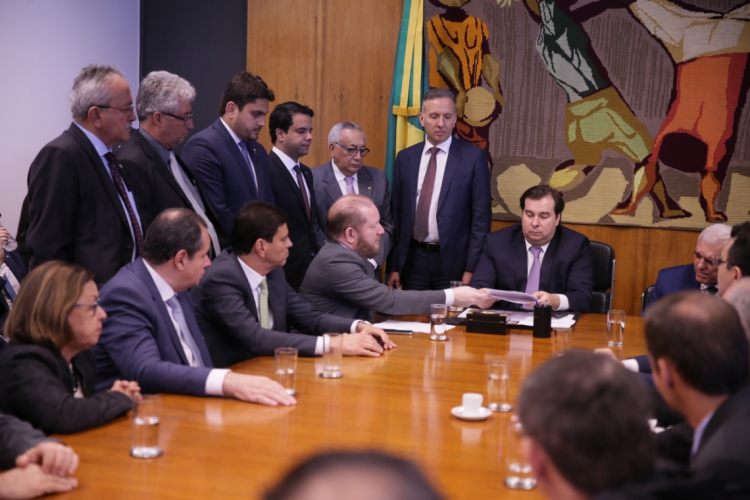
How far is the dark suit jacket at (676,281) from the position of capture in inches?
166

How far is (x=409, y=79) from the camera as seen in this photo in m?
5.82

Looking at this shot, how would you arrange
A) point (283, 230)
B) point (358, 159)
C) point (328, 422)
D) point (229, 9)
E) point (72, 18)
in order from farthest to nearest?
point (229, 9) < point (72, 18) < point (358, 159) < point (283, 230) < point (328, 422)

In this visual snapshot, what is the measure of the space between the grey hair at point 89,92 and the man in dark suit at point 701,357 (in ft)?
8.42

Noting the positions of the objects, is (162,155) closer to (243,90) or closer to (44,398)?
(243,90)

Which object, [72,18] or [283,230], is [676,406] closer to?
[283,230]

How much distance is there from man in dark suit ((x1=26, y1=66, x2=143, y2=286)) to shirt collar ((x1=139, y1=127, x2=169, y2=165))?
42 cm

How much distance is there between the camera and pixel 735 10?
5.29 meters

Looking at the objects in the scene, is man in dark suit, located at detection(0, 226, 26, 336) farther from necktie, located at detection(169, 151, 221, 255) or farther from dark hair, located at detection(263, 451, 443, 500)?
dark hair, located at detection(263, 451, 443, 500)

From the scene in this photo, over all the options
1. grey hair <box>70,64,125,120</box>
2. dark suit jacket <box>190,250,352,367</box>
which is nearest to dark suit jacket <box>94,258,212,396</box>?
dark suit jacket <box>190,250,352,367</box>

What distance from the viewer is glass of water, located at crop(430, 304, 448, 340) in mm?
3484

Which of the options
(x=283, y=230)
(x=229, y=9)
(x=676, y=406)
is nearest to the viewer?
(x=676, y=406)

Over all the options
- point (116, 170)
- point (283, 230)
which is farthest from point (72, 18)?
point (283, 230)

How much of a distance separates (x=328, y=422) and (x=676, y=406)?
3.19 feet

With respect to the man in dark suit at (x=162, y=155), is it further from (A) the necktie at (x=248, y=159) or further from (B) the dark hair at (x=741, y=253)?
(B) the dark hair at (x=741, y=253)
